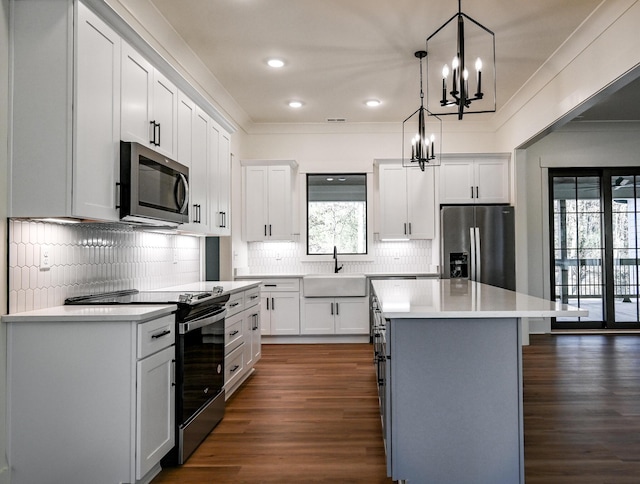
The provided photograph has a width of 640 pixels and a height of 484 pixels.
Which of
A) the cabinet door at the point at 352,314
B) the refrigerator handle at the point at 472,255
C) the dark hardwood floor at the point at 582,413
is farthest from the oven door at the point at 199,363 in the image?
the refrigerator handle at the point at 472,255

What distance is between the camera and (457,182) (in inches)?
244

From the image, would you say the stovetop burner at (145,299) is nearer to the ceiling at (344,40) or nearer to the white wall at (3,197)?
the white wall at (3,197)

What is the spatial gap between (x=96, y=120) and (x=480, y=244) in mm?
4671

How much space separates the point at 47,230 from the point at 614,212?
694 cm

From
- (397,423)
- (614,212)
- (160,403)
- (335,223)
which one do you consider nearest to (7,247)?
(160,403)

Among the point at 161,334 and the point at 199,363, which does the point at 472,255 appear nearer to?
the point at 199,363

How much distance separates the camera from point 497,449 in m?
2.27

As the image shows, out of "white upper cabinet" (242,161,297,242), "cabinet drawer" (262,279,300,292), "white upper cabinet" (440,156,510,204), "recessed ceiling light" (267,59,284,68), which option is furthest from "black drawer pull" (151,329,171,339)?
"white upper cabinet" (440,156,510,204)

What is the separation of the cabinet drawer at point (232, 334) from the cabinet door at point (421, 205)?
3.00 m

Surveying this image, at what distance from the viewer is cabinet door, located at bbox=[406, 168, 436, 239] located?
247 inches

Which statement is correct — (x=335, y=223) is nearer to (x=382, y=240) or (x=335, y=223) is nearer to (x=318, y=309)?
(x=382, y=240)

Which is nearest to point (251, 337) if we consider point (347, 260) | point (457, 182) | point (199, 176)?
point (199, 176)

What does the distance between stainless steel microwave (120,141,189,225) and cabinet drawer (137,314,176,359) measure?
63 centimetres

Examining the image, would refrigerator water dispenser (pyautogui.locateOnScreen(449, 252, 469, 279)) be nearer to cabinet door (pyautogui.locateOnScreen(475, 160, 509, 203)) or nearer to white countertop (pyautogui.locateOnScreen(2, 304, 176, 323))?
cabinet door (pyautogui.locateOnScreen(475, 160, 509, 203))
